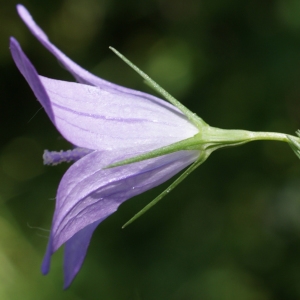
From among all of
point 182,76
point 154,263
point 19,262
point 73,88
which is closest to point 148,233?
point 154,263

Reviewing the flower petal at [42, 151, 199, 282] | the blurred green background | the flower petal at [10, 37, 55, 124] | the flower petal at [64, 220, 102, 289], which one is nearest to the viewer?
the flower petal at [10, 37, 55, 124]

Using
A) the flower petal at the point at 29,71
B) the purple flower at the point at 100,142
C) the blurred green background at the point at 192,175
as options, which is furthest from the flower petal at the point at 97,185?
the blurred green background at the point at 192,175

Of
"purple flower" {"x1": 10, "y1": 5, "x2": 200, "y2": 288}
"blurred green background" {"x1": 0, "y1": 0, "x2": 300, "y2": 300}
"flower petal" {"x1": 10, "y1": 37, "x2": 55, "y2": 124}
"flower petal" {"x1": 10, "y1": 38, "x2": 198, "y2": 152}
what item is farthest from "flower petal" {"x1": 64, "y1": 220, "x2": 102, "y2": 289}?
"blurred green background" {"x1": 0, "y1": 0, "x2": 300, "y2": 300}

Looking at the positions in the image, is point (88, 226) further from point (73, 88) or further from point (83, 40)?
point (83, 40)

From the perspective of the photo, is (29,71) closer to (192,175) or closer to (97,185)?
(97,185)

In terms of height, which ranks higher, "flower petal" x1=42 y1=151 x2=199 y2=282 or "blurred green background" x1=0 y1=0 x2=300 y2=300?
"flower petal" x1=42 y1=151 x2=199 y2=282

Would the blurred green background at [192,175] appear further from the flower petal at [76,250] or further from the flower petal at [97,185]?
the flower petal at [97,185]

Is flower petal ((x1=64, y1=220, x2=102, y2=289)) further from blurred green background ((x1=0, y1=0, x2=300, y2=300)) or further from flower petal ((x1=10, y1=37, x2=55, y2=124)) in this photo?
blurred green background ((x1=0, y1=0, x2=300, y2=300))

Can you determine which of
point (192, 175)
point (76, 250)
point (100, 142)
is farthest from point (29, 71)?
point (192, 175)
